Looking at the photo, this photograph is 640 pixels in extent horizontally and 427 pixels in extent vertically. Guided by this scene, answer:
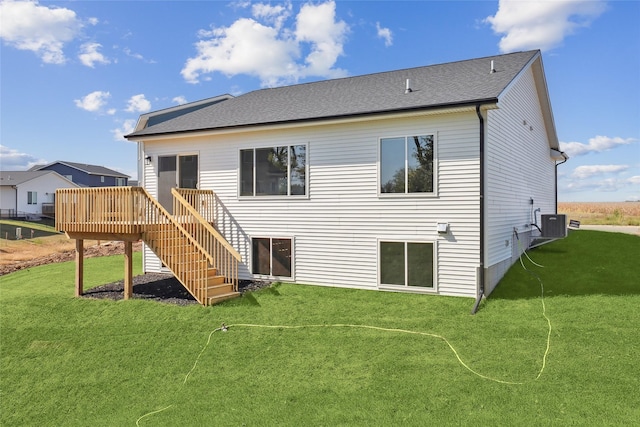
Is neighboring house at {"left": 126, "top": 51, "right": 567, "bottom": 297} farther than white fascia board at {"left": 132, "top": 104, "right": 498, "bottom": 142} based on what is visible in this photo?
Yes

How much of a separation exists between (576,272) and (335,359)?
24.9 ft

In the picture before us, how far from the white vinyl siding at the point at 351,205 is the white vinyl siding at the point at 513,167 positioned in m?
0.62

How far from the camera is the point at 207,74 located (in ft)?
46.4

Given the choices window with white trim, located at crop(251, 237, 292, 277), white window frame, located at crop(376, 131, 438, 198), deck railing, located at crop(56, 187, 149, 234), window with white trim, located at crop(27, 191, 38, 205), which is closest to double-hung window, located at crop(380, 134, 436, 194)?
white window frame, located at crop(376, 131, 438, 198)

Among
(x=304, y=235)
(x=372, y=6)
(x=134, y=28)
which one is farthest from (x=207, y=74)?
(x=304, y=235)

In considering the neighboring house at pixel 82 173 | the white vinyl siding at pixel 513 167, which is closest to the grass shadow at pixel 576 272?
the white vinyl siding at pixel 513 167

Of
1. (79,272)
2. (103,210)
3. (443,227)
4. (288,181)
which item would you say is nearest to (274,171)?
(288,181)

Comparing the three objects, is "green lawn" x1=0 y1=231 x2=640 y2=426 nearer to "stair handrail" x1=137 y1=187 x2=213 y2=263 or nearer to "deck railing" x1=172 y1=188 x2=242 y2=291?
"stair handrail" x1=137 y1=187 x2=213 y2=263

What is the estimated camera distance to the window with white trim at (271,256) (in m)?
10.8

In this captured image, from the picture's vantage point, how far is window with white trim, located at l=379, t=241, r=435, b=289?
30.0 ft

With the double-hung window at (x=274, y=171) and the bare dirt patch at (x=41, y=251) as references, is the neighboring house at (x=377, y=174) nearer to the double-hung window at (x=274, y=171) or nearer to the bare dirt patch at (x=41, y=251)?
the double-hung window at (x=274, y=171)

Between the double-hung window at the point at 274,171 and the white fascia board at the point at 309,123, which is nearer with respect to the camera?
the white fascia board at the point at 309,123

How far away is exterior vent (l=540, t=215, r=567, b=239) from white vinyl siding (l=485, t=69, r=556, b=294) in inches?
23.4

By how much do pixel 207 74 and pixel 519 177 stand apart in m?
11.1
